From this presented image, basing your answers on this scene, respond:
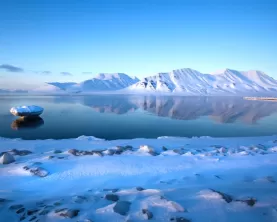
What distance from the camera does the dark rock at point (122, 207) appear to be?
11.9ft

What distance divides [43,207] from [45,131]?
1136 cm

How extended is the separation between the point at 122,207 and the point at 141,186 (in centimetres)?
127

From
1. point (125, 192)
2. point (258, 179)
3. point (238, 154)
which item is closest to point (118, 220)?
point (125, 192)

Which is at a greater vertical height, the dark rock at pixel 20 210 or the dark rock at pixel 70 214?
the dark rock at pixel 70 214

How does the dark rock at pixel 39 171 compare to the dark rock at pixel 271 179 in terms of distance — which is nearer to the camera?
the dark rock at pixel 271 179

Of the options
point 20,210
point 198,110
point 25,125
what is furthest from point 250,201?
point 198,110

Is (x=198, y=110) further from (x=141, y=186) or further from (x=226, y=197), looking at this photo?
(x=226, y=197)

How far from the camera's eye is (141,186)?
4.95 m

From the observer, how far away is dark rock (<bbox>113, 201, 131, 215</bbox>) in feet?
11.9

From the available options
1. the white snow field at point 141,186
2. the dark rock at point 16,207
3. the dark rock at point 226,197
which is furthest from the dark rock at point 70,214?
the dark rock at point 226,197

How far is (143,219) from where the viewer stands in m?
3.43

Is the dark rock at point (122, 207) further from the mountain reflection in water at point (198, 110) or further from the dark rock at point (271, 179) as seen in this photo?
the mountain reflection in water at point (198, 110)

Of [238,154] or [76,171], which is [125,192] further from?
[238,154]

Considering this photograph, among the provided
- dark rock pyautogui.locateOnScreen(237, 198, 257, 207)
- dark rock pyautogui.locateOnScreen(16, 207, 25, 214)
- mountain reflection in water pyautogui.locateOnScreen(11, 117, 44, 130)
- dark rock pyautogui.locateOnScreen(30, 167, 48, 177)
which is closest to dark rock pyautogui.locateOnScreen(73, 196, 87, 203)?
dark rock pyautogui.locateOnScreen(16, 207, 25, 214)
